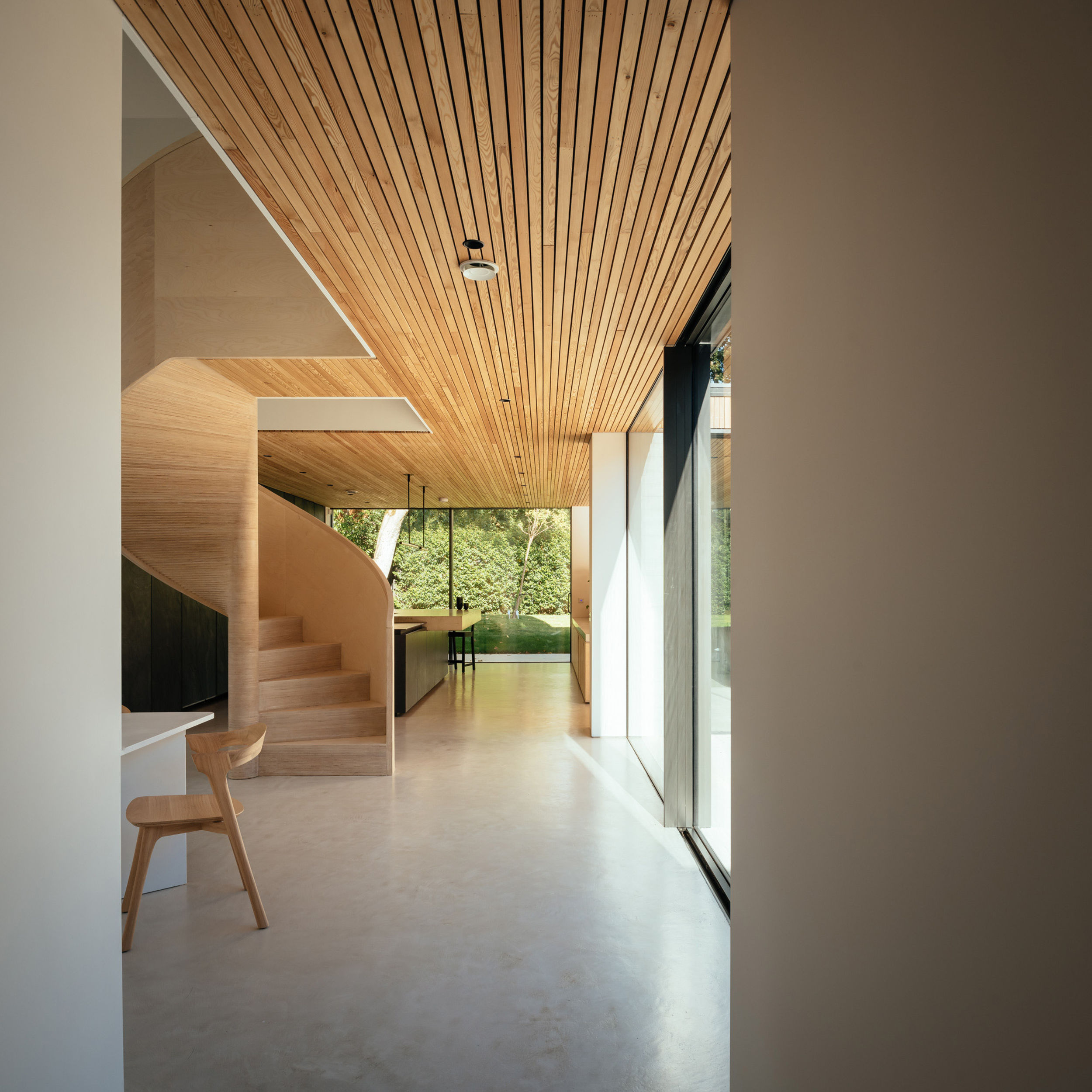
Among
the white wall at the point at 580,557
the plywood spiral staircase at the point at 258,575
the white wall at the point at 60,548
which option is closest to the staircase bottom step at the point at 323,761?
the plywood spiral staircase at the point at 258,575

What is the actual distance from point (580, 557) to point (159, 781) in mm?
9519

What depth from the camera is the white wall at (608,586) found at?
691cm

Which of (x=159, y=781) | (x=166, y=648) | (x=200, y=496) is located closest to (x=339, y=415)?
(x=200, y=496)

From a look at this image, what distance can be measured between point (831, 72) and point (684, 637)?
3.36 m

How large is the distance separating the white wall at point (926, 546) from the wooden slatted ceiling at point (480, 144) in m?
0.56

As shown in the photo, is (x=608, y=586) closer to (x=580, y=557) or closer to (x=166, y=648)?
(x=166, y=648)

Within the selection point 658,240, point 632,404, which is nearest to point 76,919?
point 658,240

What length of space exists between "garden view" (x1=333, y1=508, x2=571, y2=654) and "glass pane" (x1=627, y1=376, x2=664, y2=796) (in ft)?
23.3

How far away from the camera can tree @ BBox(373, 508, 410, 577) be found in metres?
13.6

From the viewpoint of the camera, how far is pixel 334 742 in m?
5.77

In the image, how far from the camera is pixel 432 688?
9992 millimetres

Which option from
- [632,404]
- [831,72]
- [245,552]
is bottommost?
[245,552]

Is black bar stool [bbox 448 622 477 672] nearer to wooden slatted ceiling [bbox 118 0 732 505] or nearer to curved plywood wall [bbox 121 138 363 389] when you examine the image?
curved plywood wall [bbox 121 138 363 389]

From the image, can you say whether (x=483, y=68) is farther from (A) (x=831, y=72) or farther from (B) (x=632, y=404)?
(B) (x=632, y=404)
